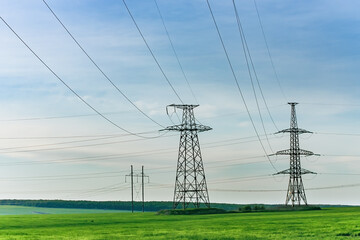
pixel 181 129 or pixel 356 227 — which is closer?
pixel 356 227

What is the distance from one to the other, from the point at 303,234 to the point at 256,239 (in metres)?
4.83

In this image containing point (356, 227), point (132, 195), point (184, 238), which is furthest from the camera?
point (132, 195)

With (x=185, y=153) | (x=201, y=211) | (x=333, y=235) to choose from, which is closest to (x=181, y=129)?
(x=185, y=153)

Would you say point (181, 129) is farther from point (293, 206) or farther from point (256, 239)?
point (256, 239)

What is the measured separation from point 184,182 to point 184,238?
54.9 m

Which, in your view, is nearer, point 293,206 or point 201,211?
point 201,211

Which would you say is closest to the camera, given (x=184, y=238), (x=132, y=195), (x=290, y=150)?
(x=184, y=238)

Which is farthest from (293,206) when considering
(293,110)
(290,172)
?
(293,110)

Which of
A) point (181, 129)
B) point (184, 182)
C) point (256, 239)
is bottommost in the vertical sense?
point (256, 239)

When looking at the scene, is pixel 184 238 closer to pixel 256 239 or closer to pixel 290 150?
pixel 256 239

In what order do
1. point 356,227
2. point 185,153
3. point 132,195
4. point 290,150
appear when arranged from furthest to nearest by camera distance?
point 132,195 → point 290,150 → point 185,153 → point 356,227

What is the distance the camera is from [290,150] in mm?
111562

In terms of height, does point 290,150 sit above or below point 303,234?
above

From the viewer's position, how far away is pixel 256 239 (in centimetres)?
3616
